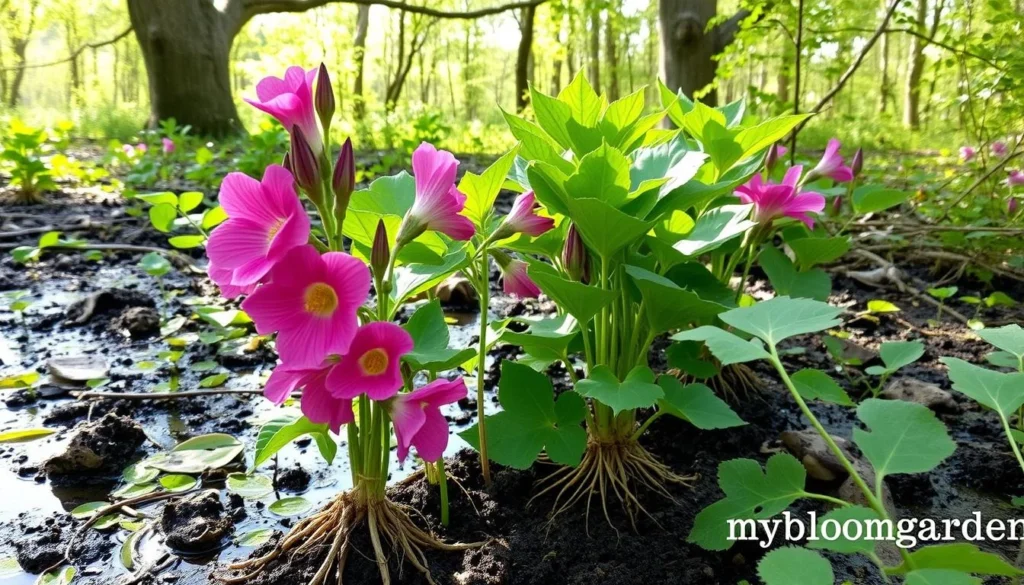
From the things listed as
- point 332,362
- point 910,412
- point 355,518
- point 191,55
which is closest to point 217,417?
point 355,518

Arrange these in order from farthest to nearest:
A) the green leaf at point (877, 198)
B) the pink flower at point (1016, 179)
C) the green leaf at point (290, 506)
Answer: the pink flower at point (1016, 179) < the green leaf at point (877, 198) < the green leaf at point (290, 506)

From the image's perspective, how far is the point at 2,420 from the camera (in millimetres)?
1461

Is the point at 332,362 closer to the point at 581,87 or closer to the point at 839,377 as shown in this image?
the point at 581,87

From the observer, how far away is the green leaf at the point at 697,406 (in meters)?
0.93

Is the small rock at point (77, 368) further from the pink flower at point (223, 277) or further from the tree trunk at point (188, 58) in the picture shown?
the tree trunk at point (188, 58)

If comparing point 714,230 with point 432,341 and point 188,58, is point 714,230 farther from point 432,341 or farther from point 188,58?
point 188,58

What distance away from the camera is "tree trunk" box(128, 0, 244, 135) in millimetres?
6812

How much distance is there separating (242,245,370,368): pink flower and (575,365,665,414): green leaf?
13.6 inches

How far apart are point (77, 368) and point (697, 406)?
5.47 ft

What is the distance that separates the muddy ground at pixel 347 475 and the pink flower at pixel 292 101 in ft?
1.97

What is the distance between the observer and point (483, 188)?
1002 mm

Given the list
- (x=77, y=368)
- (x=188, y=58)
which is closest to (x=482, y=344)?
(x=77, y=368)

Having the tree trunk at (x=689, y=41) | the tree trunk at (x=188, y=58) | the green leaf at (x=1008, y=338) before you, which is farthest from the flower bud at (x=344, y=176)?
the tree trunk at (x=188, y=58)

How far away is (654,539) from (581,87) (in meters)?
0.81
